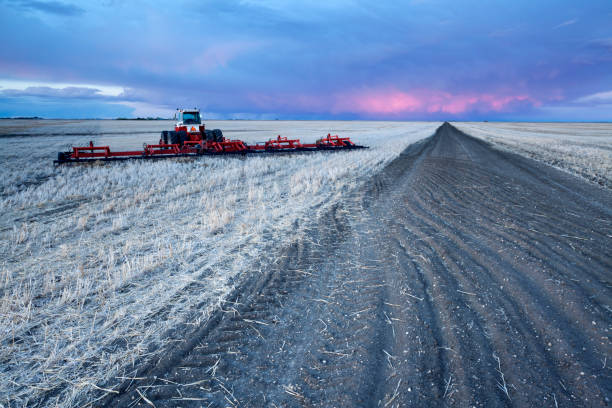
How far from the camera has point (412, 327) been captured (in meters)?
3.26

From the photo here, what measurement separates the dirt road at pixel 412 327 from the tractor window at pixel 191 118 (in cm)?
1660

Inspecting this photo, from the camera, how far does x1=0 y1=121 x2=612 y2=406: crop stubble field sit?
260cm

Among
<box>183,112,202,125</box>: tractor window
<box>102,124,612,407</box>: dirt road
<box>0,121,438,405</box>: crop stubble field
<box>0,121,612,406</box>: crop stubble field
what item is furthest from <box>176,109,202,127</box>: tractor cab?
<box>102,124,612,407</box>: dirt road

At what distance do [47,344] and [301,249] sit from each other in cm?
337

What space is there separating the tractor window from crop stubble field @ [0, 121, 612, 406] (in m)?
13.0

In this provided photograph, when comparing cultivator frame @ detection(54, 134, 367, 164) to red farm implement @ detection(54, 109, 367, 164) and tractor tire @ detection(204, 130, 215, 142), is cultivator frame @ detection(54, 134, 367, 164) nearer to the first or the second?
red farm implement @ detection(54, 109, 367, 164)

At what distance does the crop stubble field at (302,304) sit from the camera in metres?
2.60

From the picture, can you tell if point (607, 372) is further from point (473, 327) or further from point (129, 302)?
point (129, 302)

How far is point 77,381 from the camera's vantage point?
103 inches

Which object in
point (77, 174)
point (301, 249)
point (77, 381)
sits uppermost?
point (77, 174)

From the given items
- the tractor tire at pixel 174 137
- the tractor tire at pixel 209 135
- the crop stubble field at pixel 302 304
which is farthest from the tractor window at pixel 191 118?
the crop stubble field at pixel 302 304

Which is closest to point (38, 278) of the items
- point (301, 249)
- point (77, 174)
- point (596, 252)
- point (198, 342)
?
point (198, 342)

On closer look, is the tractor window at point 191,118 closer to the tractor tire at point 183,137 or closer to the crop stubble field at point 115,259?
the tractor tire at point 183,137

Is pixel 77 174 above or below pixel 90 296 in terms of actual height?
above
